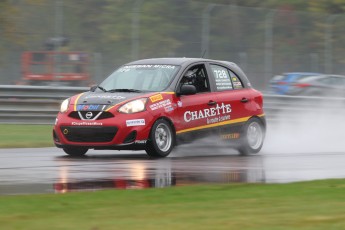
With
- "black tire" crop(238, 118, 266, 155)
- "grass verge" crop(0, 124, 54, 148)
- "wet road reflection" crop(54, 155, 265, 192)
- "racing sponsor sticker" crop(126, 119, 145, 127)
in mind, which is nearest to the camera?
"wet road reflection" crop(54, 155, 265, 192)

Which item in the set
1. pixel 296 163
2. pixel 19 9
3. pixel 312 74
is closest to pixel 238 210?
pixel 296 163

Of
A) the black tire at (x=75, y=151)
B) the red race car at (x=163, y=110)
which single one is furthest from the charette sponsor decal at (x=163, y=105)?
the black tire at (x=75, y=151)

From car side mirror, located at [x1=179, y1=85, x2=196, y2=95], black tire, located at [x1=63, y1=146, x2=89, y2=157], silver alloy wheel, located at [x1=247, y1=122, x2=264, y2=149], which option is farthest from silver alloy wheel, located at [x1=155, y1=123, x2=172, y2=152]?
silver alloy wheel, located at [x1=247, y1=122, x2=264, y2=149]

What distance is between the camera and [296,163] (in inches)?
533

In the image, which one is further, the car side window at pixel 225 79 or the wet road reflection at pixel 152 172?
the car side window at pixel 225 79

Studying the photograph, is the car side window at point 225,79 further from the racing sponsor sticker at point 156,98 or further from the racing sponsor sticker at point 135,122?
the racing sponsor sticker at point 135,122

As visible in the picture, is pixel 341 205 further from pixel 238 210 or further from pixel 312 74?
pixel 312 74

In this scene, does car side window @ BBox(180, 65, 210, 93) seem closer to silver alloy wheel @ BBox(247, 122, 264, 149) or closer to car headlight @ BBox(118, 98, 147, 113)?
silver alloy wheel @ BBox(247, 122, 264, 149)

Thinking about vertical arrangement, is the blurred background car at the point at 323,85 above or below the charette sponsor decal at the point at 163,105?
below

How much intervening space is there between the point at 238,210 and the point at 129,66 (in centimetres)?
775

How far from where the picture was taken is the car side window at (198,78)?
15.3m

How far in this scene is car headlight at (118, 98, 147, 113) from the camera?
45.9 ft

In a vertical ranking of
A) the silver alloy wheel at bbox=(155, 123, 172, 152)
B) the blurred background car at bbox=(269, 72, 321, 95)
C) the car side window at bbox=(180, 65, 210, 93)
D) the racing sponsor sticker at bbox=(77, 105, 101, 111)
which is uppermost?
the car side window at bbox=(180, 65, 210, 93)

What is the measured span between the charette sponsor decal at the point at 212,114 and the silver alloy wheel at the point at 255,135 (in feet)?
2.06
